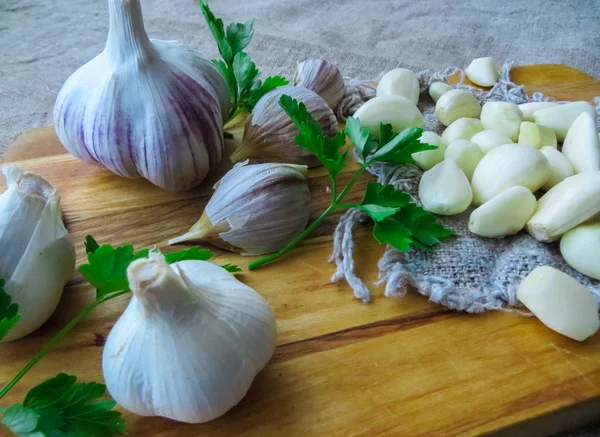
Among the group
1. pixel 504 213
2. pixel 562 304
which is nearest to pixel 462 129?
pixel 504 213

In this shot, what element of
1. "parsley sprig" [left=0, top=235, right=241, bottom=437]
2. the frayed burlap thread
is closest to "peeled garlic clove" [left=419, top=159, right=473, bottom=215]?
the frayed burlap thread

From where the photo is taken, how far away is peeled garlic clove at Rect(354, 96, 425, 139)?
71 centimetres

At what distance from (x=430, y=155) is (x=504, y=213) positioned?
0.13 meters

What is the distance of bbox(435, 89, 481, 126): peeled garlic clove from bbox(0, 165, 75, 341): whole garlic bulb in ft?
1.67

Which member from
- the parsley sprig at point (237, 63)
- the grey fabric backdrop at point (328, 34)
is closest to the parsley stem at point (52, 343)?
the parsley sprig at point (237, 63)

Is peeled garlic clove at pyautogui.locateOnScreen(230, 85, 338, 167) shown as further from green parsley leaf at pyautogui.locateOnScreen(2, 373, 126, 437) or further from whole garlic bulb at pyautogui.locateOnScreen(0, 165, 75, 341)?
green parsley leaf at pyautogui.locateOnScreen(2, 373, 126, 437)

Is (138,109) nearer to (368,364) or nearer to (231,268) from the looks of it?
(231,268)

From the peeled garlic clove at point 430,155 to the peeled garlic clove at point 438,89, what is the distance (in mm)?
157

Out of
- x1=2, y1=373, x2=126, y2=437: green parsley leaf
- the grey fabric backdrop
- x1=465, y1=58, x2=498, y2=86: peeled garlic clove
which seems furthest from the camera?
the grey fabric backdrop

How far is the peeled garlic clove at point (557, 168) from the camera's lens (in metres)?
0.65

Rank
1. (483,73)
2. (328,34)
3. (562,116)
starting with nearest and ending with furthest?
(562,116) → (483,73) → (328,34)

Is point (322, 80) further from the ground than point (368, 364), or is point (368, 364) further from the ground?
point (322, 80)

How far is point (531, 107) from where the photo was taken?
0.77 m

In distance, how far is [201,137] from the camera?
621 mm
